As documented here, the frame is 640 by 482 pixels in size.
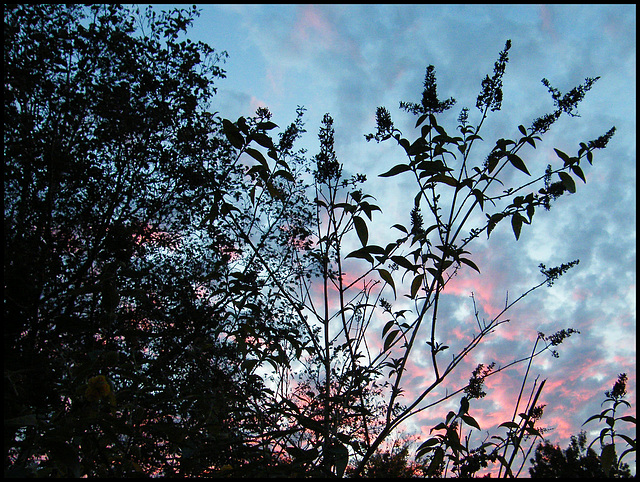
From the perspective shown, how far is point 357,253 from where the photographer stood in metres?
1.43

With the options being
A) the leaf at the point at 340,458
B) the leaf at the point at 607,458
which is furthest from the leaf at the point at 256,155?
the leaf at the point at 607,458

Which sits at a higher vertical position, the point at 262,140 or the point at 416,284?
the point at 262,140

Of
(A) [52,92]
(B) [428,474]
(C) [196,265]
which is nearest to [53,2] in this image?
(A) [52,92]

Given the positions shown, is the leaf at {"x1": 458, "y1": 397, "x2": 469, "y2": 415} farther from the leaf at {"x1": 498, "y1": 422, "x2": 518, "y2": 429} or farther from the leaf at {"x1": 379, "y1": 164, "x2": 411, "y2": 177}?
the leaf at {"x1": 379, "y1": 164, "x2": 411, "y2": 177}

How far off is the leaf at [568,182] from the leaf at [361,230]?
703mm

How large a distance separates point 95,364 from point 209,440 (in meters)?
0.48

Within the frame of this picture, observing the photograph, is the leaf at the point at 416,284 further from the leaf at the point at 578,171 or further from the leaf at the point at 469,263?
the leaf at the point at 578,171

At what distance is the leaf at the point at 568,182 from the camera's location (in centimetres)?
139

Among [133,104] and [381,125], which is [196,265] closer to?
[133,104]

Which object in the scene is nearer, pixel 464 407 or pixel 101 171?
pixel 464 407

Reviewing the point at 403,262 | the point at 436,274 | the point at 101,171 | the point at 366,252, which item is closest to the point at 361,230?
the point at 366,252

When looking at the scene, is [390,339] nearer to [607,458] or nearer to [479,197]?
[479,197]

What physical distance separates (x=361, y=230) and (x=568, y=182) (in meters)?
0.74

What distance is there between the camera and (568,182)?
1420 mm
